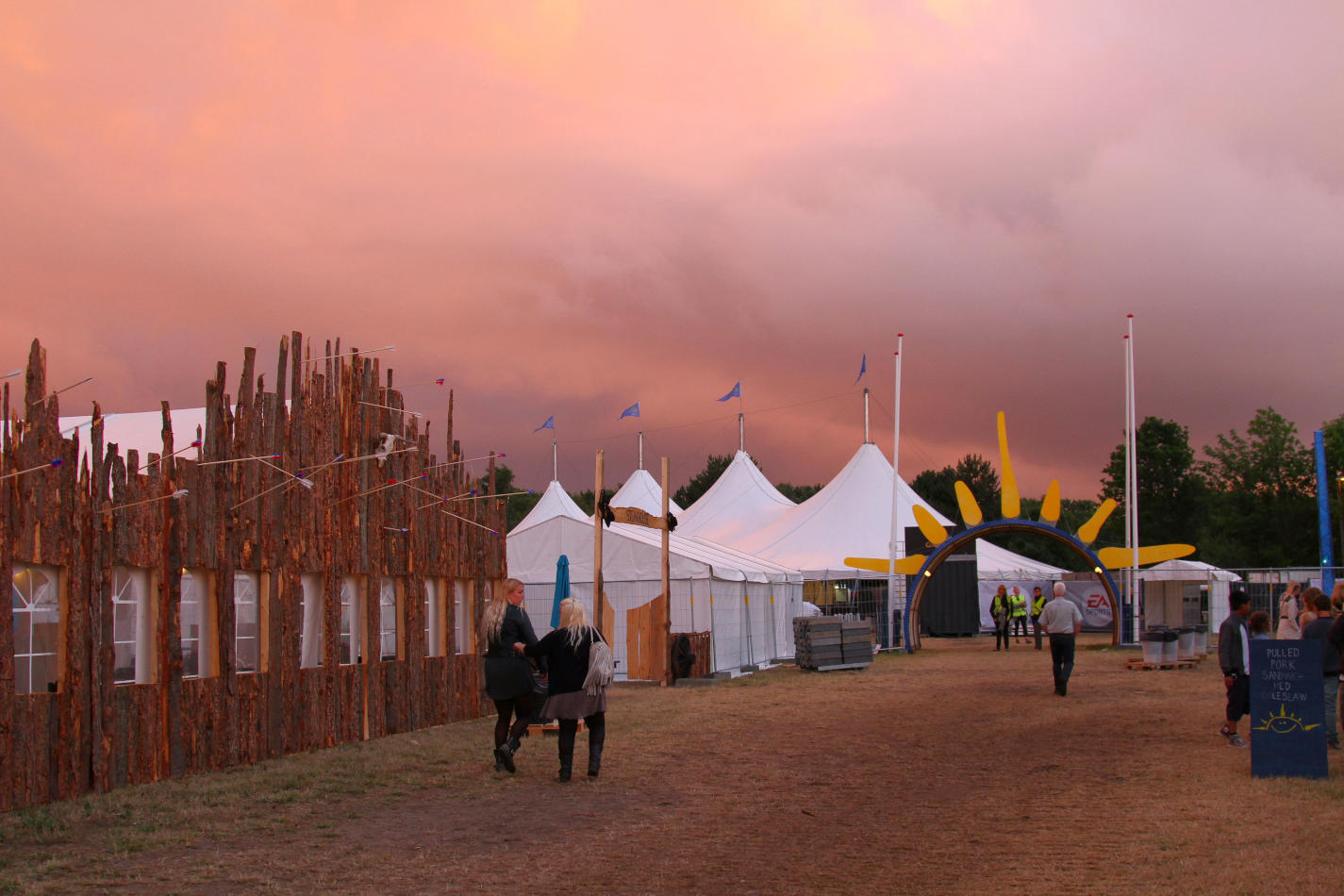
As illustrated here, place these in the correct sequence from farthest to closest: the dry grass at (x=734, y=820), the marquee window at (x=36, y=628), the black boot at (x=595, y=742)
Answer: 1. the black boot at (x=595, y=742)
2. the marquee window at (x=36, y=628)
3. the dry grass at (x=734, y=820)

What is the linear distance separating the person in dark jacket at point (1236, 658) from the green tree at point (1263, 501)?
168 feet

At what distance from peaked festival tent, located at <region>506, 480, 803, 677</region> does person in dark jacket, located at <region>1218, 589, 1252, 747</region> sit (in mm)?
12299

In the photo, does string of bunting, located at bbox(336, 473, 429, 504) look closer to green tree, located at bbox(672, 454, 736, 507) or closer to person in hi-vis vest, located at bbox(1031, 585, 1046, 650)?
person in hi-vis vest, located at bbox(1031, 585, 1046, 650)

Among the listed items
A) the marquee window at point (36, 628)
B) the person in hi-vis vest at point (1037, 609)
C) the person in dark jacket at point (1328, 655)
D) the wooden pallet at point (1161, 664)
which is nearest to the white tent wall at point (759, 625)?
the person in hi-vis vest at point (1037, 609)

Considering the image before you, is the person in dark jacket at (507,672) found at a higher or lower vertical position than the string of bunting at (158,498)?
lower

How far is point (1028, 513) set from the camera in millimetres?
81562

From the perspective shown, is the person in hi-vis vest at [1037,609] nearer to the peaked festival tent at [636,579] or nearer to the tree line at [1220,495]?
the peaked festival tent at [636,579]

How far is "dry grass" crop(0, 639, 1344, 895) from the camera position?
277 inches

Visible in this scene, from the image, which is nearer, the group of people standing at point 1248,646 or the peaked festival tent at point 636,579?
the group of people standing at point 1248,646

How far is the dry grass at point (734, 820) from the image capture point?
7.04 m

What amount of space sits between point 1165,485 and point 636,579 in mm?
49056

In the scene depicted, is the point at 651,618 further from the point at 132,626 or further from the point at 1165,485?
the point at 1165,485

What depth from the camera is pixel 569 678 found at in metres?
10.6

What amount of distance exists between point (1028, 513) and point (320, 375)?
73.4 meters
